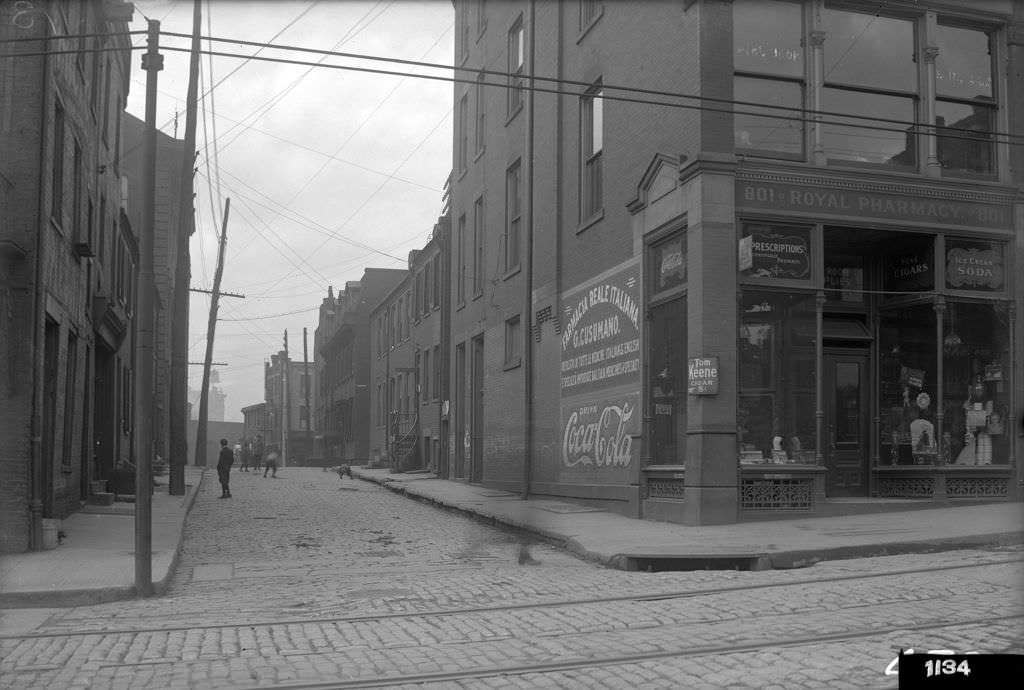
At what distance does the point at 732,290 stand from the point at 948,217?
12.4 ft

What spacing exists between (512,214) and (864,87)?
11.2 meters

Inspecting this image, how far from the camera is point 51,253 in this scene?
14750 millimetres

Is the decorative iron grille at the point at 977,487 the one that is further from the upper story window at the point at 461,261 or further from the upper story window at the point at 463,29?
the upper story window at the point at 463,29

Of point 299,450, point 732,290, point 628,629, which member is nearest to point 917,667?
point 628,629

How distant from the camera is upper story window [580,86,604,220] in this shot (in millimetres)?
20094

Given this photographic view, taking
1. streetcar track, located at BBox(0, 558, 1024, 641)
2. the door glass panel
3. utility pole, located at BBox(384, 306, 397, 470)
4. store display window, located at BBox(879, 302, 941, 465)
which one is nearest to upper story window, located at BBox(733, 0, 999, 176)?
store display window, located at BBox(879, 302, 941, 465)

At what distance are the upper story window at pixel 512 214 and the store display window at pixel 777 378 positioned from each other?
10535mm

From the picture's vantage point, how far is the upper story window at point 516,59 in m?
25.1

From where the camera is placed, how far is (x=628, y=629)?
26.8 feet

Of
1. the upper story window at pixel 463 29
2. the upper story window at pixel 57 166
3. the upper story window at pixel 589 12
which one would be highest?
the upper story window at pixel 463 29

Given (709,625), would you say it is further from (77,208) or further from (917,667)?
(77,208)

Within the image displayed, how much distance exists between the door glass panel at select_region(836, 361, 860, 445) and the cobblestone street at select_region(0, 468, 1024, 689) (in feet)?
→ 16.0

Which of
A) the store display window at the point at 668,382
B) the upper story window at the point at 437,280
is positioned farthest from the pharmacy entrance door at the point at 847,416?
the upper story window at the point at 437,280

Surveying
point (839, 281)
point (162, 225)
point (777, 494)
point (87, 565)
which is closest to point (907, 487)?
point (777, 494)
